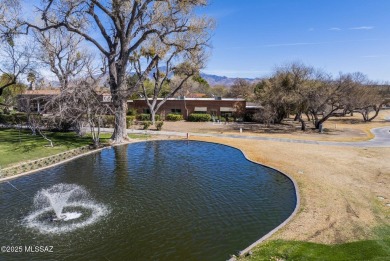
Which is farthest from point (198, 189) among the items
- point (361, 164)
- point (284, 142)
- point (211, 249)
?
point (284, 142)

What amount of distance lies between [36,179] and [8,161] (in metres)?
4.70

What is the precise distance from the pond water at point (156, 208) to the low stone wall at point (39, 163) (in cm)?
110

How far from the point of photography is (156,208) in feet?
45.7

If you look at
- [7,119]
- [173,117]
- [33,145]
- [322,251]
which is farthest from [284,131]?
[7,119]

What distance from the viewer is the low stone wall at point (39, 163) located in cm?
1900

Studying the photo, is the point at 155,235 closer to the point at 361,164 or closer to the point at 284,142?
the point at 361,164

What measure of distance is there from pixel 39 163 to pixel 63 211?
9528 mm

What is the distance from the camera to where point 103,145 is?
A: 94.2 ft

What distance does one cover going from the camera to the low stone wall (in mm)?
19000

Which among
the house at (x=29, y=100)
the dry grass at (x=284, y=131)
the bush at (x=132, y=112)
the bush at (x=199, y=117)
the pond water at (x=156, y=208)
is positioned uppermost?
the house at (x=29, y=100)

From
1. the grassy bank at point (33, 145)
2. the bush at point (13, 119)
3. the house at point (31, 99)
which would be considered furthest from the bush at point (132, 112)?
the grassy bank at point (33, 145)

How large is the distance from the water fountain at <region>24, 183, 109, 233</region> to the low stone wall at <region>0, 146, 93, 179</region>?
4.46 meters

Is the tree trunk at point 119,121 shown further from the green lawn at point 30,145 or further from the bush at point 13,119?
the bush at point 13,119

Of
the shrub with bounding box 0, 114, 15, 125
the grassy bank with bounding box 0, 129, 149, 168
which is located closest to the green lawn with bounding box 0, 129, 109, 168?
the grassy bank with bounding box 0, 129, 149, 168
